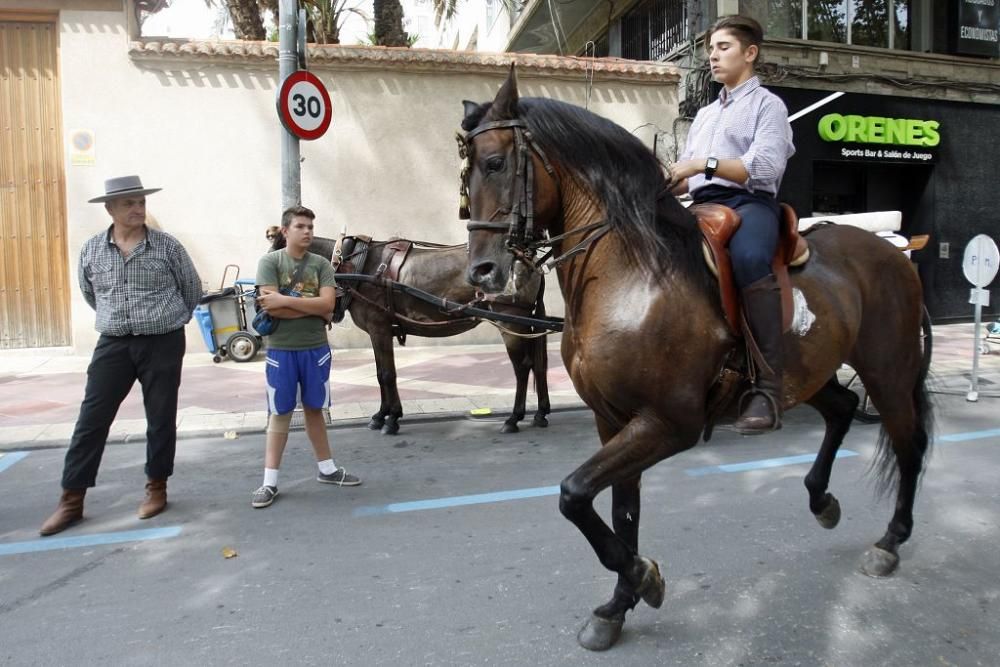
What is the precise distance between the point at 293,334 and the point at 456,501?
1589 mm

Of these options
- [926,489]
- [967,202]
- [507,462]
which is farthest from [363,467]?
[967,202]

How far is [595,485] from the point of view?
2.68 meters

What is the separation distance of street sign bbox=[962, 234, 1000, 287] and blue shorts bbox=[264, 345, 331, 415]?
7535 millimetres

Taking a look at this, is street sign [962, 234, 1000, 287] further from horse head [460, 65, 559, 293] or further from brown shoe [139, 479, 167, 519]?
brown shoe [139, 479, 167, 519]

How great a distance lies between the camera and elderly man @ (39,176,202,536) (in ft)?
14.6

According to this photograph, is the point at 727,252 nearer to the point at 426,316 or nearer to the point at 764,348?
the point at 764,348

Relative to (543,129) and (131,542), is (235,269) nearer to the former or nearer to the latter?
(131,542)

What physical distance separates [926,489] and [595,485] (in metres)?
3.34

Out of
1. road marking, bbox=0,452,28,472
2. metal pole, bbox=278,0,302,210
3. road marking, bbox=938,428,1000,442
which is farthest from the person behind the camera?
metal pole, bbox=278,0,302,210

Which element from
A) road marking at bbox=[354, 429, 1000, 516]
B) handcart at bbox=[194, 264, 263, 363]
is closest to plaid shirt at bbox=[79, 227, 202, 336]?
road marking at bbox=[354, 429, 1000, 516]

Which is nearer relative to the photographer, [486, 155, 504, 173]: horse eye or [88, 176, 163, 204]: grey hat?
[486, 155, 504, 173]: horse eye

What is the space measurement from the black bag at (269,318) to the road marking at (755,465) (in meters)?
3.13

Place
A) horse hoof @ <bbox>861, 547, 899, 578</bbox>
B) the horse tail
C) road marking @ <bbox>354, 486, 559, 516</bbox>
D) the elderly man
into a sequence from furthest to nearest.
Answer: road marking @ <bbox>354, 486, 559, 516</bbox> → the elderly man → the horse tail → horse hoof @ <bbox>861, 547, 899, 578</bbox>

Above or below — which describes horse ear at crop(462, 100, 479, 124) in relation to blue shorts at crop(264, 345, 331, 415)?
above
